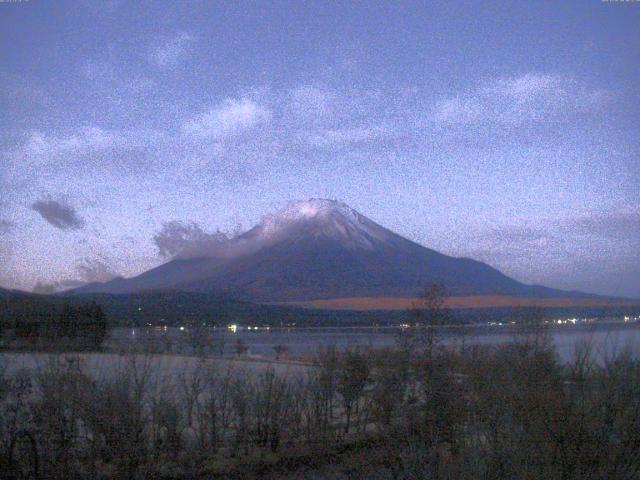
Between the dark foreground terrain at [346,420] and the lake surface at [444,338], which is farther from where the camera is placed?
the lake surface at [444,338]

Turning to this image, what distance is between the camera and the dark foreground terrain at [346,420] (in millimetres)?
6809

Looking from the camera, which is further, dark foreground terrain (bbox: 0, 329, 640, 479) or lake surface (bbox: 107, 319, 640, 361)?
lake surface (bbox: 107, 319, 640, 361)

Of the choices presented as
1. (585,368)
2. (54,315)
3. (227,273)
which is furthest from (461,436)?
(227,273)

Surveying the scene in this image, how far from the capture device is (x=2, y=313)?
26.4 m

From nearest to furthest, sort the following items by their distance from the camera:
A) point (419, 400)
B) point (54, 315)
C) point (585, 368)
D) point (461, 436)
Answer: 1. point (461, 436)
2. point (585, 368)
3. point (419, 400)
4. point (54, 315)

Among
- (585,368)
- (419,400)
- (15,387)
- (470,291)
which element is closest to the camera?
(585,368)

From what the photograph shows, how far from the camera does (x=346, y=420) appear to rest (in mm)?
14680

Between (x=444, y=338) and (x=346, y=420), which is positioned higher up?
(x=444, y=338)

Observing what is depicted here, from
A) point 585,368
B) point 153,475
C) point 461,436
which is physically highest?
point 585,368

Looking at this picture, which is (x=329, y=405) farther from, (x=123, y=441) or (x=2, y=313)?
(x=2, y=313)

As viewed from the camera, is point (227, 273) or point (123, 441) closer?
point (123, 441)

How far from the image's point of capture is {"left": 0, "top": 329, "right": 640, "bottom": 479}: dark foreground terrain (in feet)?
22.3

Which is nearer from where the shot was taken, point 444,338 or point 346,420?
point 346,420

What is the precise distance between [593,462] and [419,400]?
289 inches
